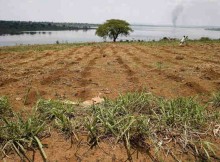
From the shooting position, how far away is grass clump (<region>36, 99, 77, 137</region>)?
12.6 feet

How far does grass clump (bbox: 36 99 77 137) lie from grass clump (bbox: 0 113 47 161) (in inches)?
10.9

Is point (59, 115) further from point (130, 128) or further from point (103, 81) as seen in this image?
point (103, 81)

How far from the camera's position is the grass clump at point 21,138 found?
3369 mm

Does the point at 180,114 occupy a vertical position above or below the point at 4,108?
above

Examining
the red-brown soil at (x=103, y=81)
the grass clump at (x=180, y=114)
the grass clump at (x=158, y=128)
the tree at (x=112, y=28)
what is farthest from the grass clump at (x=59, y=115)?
the tree at (x=112, y=28)

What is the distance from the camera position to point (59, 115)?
4.04 meters

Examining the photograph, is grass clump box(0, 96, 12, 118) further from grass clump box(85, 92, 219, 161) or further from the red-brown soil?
grass clump box(85, 92, 219, 161)

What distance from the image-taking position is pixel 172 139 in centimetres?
380

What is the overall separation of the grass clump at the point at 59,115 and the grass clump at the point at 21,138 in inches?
10.9

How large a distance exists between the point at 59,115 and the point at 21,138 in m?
0.71

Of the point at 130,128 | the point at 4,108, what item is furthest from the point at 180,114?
the point at 4,108

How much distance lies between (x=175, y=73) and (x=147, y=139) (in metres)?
6.29

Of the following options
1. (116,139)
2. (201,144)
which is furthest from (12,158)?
(201,144)

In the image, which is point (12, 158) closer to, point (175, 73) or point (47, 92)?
point (47, 92)
